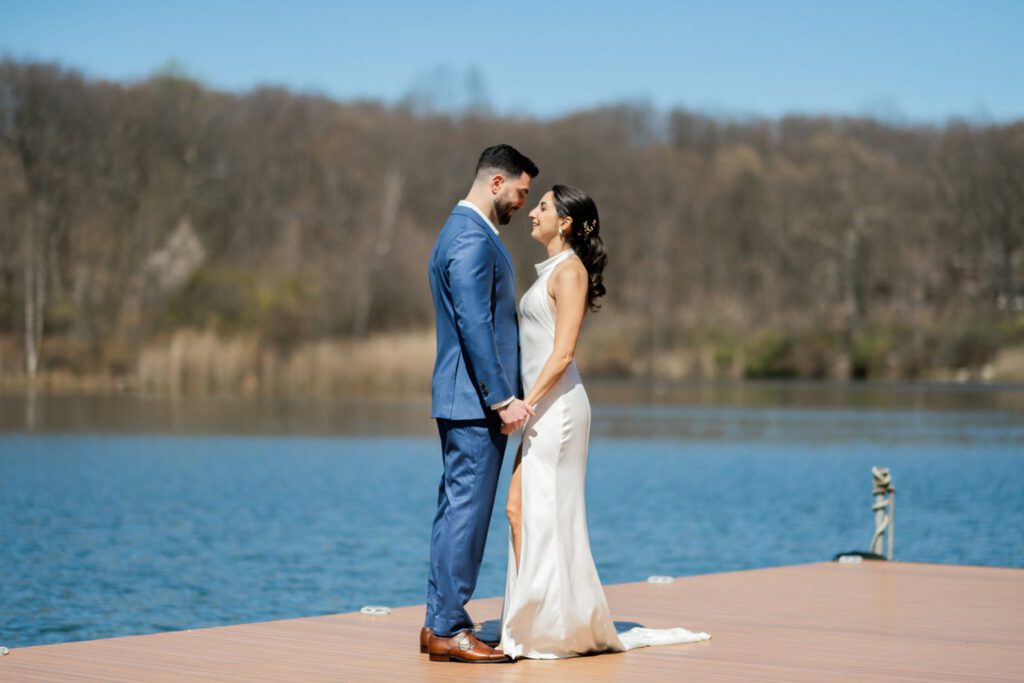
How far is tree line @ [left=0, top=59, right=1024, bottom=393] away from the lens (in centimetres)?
3678

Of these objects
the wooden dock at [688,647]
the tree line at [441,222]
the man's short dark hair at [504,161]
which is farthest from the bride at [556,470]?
the tree line at [441,222]

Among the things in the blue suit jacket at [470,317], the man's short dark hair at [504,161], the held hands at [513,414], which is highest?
the man's short dark hair at [504,161]

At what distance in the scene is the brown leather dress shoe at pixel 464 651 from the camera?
487cm

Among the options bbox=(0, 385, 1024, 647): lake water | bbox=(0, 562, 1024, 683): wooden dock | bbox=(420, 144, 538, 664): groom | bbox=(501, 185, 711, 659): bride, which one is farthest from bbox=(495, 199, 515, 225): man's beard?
bbox=(0, 385, 1024, 647): lake water

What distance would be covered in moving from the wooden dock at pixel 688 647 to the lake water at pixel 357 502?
337 cm

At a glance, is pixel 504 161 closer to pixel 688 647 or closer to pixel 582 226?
pixel 582 226

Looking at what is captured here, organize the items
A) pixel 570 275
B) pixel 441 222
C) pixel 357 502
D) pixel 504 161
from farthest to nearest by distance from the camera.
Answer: pixel 441 222 → pixel 357 502 → pixel 570 275 → pixel 504 161

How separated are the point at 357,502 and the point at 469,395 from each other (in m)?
10.6

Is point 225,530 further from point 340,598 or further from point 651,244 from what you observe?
point 651,244

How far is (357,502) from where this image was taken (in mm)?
15266

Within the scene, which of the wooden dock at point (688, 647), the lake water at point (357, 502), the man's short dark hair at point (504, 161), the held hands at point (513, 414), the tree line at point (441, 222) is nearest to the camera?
the wooden dock at point (688, 647)

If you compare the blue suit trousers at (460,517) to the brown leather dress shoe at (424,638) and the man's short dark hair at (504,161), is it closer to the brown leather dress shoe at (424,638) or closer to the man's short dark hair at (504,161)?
the brown leather dress shoe at (424,638)

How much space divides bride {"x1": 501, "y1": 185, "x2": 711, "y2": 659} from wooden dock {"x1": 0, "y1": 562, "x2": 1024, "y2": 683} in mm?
114

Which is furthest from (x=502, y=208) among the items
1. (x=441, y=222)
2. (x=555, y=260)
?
(x=441, y=222)
